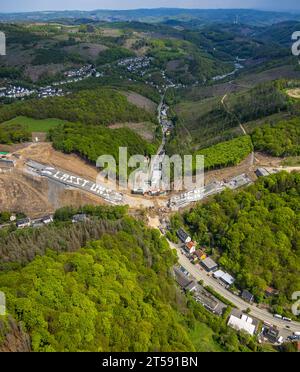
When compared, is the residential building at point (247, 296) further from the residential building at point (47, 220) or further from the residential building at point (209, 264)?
the residential building at point (47, 220)

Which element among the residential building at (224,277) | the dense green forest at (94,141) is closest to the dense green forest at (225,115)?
the dense green forest at (94,141)

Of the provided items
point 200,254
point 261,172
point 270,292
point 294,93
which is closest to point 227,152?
point 261,172

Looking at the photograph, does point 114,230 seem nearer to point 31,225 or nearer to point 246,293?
point 31,225

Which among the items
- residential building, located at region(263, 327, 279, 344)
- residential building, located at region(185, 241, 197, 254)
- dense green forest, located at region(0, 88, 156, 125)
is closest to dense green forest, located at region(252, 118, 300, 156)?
residential building, located at region(185, 241, 197, 254)

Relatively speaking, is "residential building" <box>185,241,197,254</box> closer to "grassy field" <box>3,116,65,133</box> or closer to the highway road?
the highway road

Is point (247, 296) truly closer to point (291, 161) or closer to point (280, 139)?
point (291, 161)
